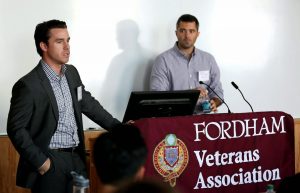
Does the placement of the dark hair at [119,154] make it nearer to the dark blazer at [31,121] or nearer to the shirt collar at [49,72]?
the dark blazer at [31,121]

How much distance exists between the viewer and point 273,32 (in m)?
5.33

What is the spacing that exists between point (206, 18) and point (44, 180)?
2480mm

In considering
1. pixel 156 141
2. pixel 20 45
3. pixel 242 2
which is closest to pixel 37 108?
pixel 156 141

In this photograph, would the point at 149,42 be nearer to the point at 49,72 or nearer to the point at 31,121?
the point at 49,72

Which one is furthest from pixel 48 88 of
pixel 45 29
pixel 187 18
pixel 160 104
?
pixel 187 18

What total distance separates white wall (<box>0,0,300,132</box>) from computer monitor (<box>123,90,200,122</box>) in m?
1.24

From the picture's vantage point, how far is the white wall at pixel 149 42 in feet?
13.6

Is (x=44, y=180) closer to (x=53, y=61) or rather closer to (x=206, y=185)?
(x=53, y=61)

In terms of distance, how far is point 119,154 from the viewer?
1.77 m

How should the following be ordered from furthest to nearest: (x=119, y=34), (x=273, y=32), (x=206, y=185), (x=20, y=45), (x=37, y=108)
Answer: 1. (x=273, y=32)
2. (x=119, y=34)
3. (x=20, y=45)
4. (x=206, y=185)
5. (x=37, y=108)

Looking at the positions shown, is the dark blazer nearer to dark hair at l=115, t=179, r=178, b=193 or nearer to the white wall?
the white wall

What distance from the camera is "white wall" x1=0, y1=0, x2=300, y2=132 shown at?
4148 millimetres

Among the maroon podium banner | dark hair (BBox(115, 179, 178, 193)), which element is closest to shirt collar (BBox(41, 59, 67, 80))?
the maroon podium banner

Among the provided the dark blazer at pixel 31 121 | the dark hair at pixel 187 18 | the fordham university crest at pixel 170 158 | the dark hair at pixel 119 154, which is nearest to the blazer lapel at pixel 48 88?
the dark blazer at pixel 31 121
